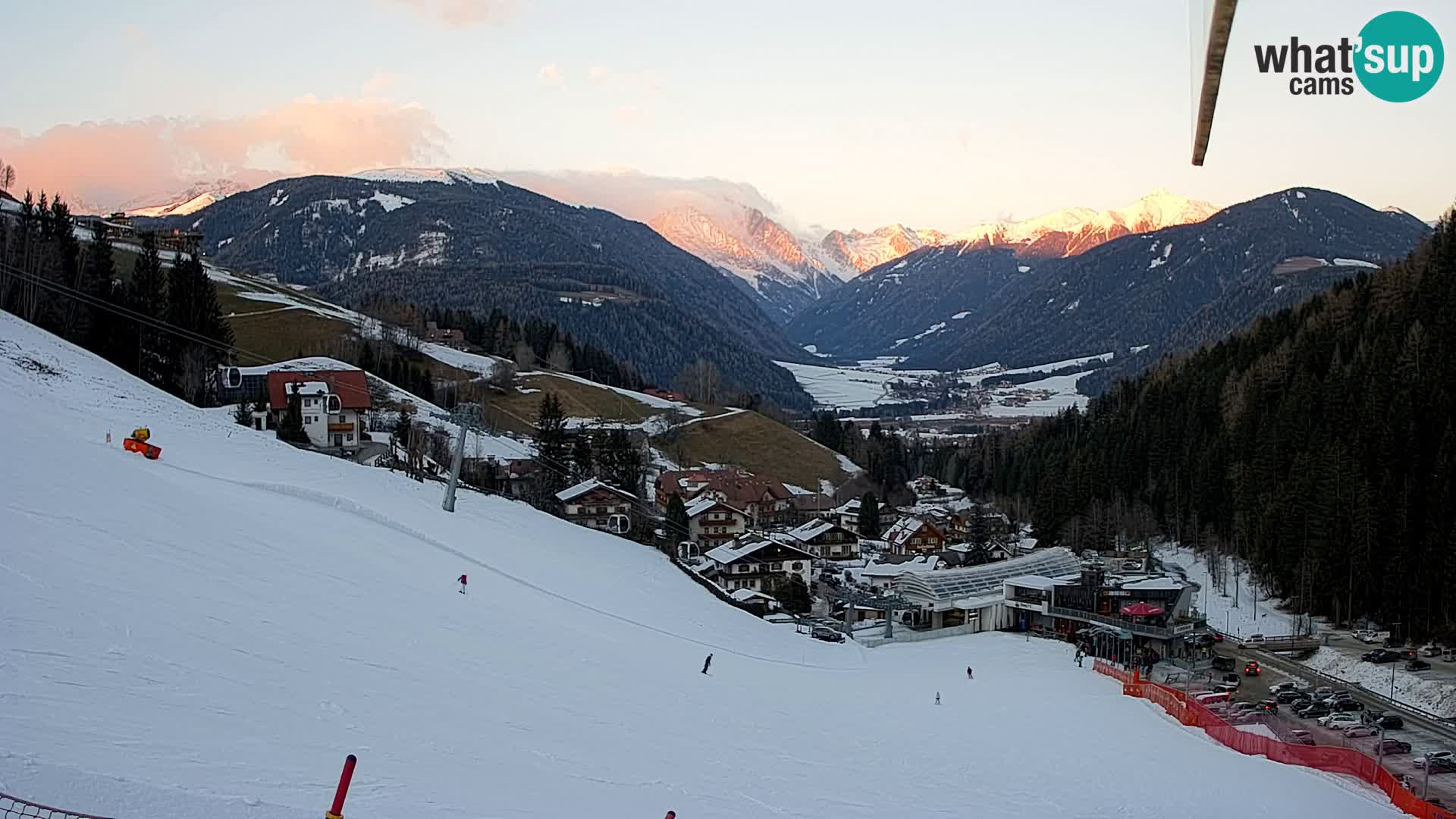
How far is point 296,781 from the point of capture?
8.61 m

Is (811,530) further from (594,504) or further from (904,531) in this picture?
(594,504)

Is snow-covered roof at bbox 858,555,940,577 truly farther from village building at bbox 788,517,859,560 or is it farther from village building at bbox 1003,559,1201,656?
village building at bbox 1003,559,1201,656

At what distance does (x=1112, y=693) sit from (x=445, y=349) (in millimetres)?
97502

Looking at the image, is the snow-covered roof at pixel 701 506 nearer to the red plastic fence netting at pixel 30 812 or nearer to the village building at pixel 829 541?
the village building at pixel 829 541

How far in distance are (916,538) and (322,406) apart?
3587 centimetres

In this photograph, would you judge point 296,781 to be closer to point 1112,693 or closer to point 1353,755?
point 1353,755

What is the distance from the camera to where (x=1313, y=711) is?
28.0m

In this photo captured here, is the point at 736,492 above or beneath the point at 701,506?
beneath

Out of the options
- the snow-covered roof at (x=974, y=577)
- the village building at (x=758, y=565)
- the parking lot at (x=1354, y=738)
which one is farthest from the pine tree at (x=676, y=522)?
the parking lot at (x=1354, y=738)

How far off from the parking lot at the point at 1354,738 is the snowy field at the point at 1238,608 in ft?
18.9

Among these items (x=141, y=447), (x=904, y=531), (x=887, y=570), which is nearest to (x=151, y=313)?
(x=141, y=447)

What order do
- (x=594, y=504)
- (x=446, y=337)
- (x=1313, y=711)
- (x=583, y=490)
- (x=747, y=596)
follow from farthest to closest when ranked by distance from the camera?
(x=446, y=337) → (x=583, y=490) → (x=594, y=504) → (x=747, y=596) → (x=1313, y=711)

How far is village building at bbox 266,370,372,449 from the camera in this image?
53.8 metres

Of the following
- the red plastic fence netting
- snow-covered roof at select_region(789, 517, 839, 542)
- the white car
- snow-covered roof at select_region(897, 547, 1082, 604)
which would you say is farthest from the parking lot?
snow-covered roof at select_region(789, 517, 839, 542)
